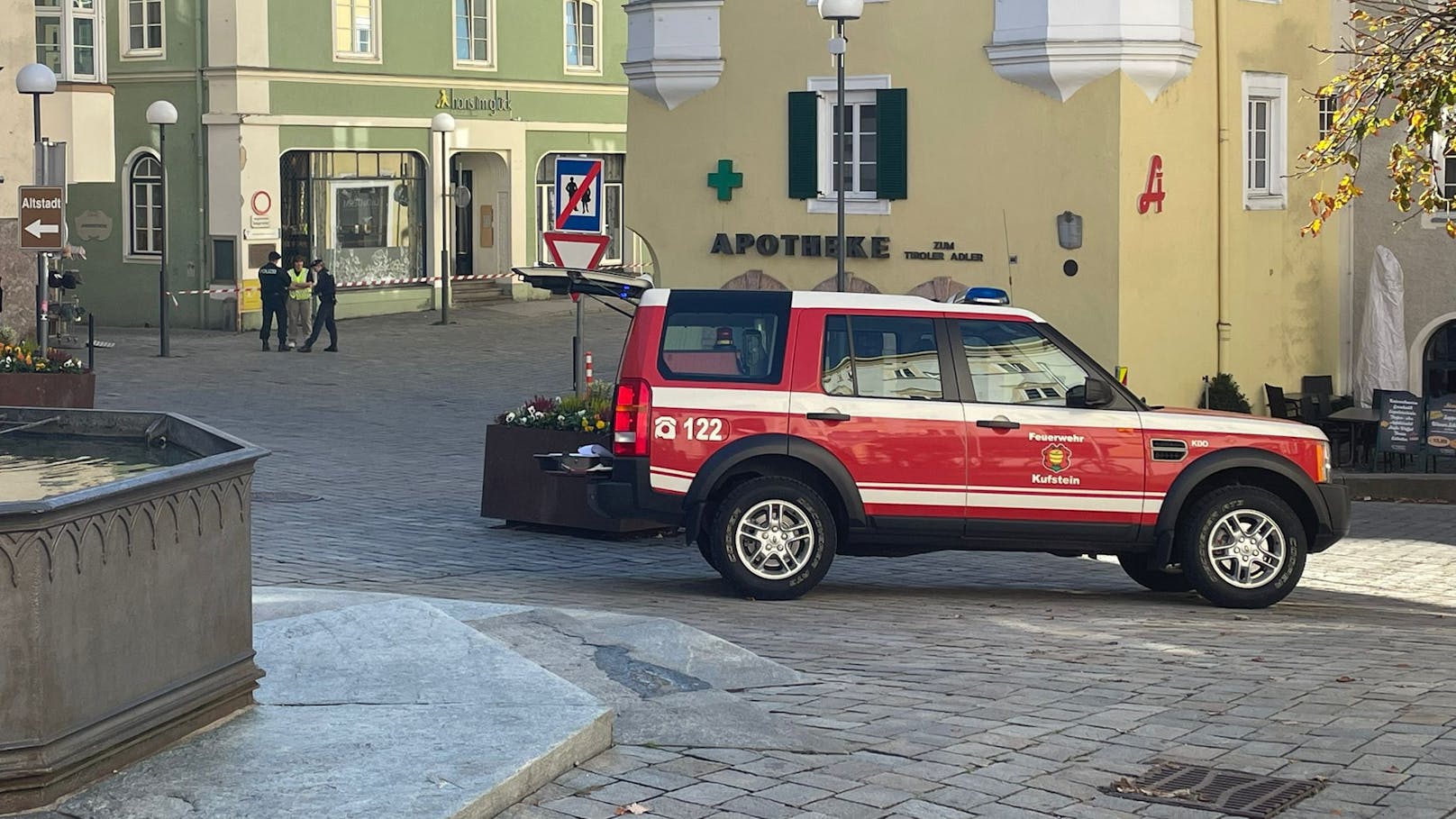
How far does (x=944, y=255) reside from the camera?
952 inches

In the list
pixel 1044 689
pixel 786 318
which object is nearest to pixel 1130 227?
pixel 786 318

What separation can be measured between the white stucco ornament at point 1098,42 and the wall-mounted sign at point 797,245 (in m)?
2.97

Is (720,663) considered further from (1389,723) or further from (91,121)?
(91,121)

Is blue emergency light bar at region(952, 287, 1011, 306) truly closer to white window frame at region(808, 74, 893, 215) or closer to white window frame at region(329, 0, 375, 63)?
white window frame at region(808, 74, 893, 215)

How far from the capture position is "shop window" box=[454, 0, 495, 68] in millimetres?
42875

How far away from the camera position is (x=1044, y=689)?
8742 mm

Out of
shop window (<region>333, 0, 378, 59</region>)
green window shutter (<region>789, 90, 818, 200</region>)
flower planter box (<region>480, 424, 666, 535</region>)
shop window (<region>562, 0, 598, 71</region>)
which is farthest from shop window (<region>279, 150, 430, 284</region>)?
flower planter box (<region>480, 424, 666, 535</region>)

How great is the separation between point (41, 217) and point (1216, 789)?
18.4 meters

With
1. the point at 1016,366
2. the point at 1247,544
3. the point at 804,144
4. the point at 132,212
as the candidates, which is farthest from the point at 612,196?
the point at 1247,544

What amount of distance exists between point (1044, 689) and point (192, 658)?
3.79m

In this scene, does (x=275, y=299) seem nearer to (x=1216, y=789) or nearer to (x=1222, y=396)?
(x=1222, y=396)

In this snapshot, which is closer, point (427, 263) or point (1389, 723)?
point (1389, 723)

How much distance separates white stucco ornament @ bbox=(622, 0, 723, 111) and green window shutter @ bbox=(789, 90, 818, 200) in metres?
1.26

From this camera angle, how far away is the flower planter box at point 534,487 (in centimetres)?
1491
